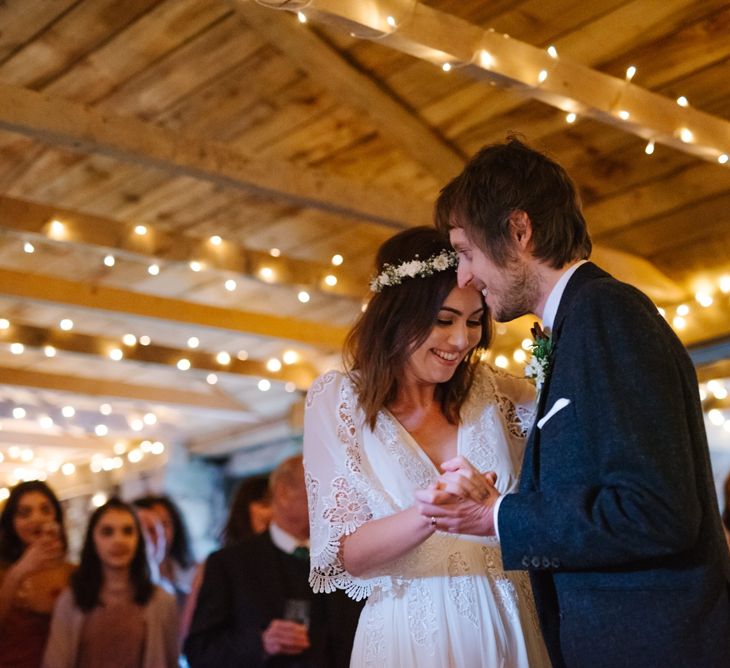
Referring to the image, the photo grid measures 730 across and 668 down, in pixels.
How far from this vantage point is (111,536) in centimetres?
479

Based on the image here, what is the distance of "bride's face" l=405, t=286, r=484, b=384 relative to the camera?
8.27 feet

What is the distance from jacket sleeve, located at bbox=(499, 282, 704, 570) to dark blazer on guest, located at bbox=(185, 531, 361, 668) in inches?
85.4

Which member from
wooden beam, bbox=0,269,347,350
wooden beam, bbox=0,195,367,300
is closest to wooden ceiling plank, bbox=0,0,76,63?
wooden beam, bbox=0,195,367,300

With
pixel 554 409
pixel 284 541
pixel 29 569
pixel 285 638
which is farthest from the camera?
pixel 29 569

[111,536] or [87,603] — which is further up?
[111,536]

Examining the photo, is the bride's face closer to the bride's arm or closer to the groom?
the bride's arm

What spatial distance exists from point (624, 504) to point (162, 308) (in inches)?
191

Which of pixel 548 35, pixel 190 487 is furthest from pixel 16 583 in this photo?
pixel 190 487

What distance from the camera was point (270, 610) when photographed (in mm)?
3812

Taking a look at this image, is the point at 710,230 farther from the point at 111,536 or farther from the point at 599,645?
the point at 599,645

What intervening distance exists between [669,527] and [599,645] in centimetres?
23

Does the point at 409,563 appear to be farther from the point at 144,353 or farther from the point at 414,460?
the point at 144,353

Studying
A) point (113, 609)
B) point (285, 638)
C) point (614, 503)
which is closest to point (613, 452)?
point (614, 503)

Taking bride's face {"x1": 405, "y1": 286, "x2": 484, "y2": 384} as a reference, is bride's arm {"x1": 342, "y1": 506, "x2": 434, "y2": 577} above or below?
below
